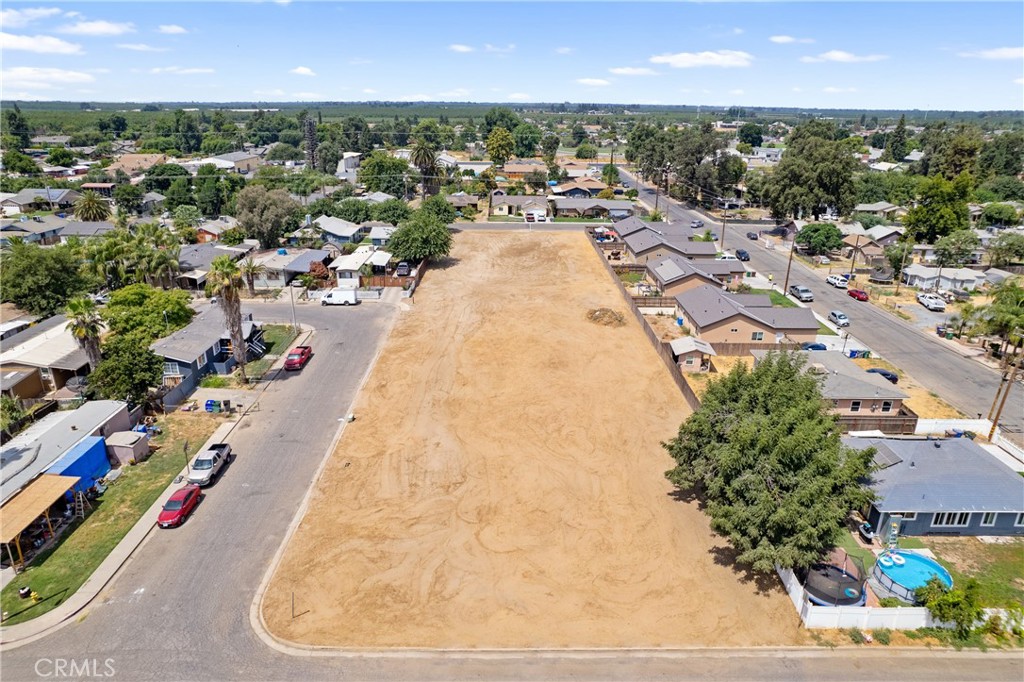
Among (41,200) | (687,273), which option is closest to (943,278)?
(687,273)

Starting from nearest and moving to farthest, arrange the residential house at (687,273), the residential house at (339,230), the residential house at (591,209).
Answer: the residential house at (687,273)
the residential house at (339,230)
the residential house at (591,209)

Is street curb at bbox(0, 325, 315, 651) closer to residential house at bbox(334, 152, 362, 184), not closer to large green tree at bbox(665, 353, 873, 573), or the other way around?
large green tree at bbox(665, 353, 873, 573)

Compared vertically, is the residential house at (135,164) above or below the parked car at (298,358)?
above

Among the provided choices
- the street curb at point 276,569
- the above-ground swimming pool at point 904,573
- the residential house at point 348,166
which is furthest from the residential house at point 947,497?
the residential house at point 348,166

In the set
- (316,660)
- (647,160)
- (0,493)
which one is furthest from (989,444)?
(647,160)

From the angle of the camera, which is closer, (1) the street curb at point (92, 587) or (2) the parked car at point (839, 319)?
(1) the street curb at point (92, 587)

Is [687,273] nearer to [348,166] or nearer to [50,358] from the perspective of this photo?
[50,358]

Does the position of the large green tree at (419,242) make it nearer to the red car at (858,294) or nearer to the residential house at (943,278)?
the red car at (858,294)
